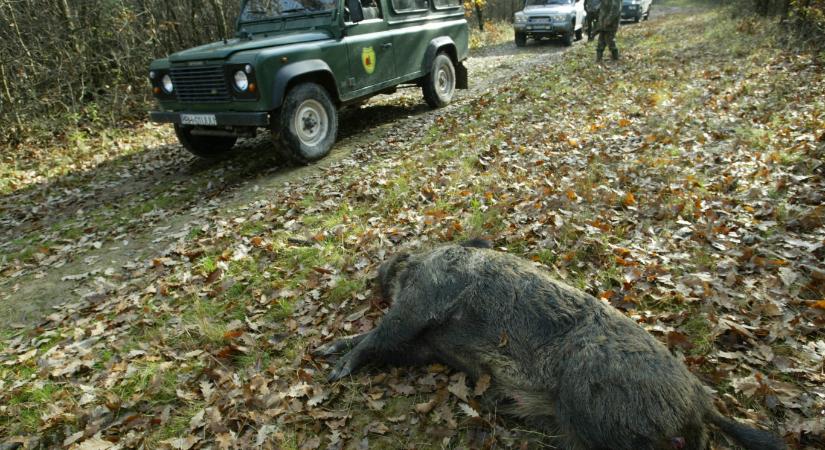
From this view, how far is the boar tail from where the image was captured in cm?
207

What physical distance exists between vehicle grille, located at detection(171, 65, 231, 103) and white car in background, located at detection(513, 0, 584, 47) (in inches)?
541

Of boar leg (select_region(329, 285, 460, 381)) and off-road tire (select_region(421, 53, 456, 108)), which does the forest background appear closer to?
off-road tire (select_region(421, 53, 456, 108))

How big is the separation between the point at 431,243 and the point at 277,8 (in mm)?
5380

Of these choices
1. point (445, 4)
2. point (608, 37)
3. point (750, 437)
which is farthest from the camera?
point (608, 37)

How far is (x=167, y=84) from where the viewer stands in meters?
6.72

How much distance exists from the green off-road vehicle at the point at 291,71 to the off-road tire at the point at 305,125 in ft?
0.05

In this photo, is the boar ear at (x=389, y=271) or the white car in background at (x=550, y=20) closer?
the boar ear at (x=389, y=271)

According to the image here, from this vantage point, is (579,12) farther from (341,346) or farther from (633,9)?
(341,346)

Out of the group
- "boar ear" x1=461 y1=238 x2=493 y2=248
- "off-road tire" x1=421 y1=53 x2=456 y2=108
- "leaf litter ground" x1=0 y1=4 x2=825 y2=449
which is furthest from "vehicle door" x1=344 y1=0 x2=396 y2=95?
"boar ear" x1=461 y1=238 x2=493 y2=248

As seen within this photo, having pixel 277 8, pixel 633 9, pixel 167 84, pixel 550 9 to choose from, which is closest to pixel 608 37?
pixel 550 9

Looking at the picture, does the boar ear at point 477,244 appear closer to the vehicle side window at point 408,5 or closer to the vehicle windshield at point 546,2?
the vehicle side window at point 408,5

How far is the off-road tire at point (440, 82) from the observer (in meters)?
9.30

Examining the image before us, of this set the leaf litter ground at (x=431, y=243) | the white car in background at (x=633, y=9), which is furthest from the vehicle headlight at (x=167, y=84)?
the white car in background at (x=633, y=9)

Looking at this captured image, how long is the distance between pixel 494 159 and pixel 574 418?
4535 millimetres
